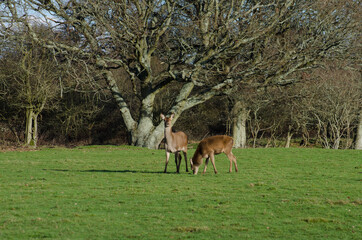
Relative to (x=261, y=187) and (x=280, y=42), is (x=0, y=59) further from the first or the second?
(x=261, y=187)

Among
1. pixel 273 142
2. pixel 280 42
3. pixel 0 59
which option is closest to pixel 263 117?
pixel 273 142

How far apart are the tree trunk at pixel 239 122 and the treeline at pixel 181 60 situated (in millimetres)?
80

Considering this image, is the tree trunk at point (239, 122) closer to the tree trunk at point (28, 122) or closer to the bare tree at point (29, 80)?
the bare tree at point (29, 80)

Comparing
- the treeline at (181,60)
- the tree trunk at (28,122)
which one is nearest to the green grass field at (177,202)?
the treeline at (181,60)

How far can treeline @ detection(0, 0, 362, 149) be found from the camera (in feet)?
99.1

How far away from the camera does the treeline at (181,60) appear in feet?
99.1

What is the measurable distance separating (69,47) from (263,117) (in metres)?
19.2

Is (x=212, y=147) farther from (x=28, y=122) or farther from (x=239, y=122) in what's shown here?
(x=239, y=122)

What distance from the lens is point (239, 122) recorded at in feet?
126

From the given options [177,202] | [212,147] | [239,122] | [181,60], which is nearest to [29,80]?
[181,60]

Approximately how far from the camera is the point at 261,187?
586 inches

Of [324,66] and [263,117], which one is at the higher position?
[324,66]

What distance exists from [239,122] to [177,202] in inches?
1045

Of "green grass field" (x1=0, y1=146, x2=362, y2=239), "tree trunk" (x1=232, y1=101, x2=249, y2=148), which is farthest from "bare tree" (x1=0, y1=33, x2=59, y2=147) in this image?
"tree trunk" (x1=232, y1=101, x2=249, y2=148)
